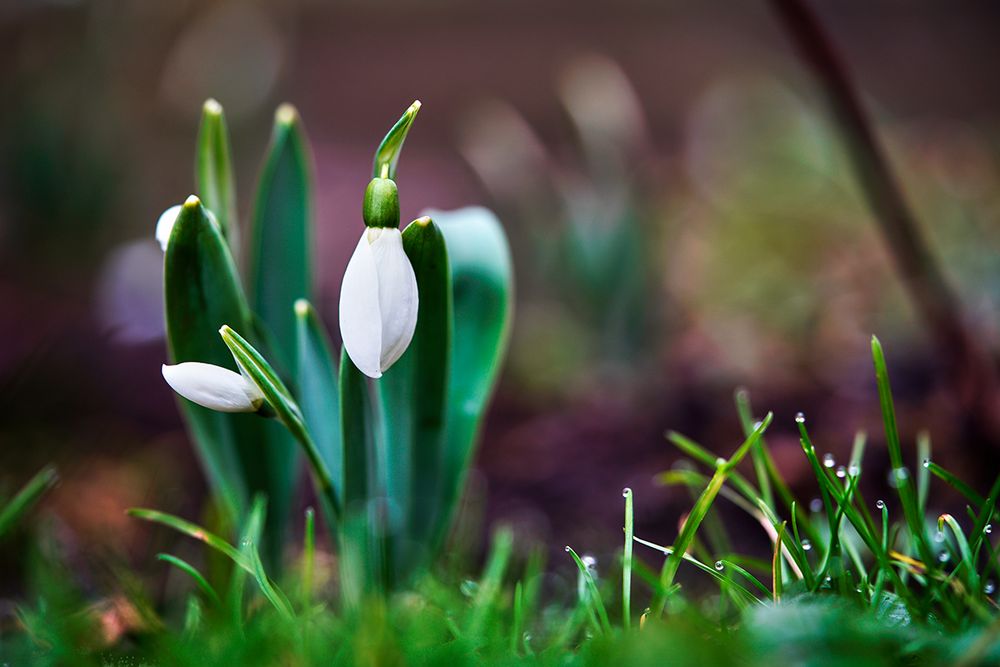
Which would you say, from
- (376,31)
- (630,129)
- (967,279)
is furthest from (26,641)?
(376,31)

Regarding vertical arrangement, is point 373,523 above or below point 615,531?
above

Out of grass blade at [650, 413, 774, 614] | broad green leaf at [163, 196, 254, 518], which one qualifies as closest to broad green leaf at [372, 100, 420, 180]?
broad green leaf at [163, 196, 254, 518]

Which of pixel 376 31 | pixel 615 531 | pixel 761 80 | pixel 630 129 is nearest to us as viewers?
pixel 615 531

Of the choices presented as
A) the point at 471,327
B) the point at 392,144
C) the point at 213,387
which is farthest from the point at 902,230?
the point at 213,387

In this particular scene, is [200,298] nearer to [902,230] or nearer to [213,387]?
[213,387]

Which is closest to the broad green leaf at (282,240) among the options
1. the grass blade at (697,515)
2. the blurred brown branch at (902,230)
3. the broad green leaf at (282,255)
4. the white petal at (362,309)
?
the broad green leaf at (282,255)

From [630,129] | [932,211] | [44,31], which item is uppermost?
[44,31]

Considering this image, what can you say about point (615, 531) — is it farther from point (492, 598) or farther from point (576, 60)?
point (576, 60)
